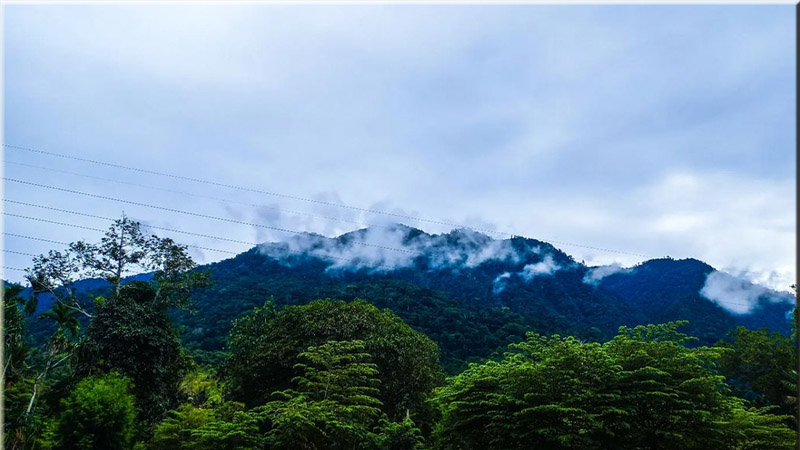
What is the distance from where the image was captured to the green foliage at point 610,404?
1059 cm

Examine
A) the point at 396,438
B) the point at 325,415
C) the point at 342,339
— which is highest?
the point at 342,339

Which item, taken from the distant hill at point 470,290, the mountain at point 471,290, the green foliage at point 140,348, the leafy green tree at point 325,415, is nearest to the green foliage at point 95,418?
the green foliage at point 140,348

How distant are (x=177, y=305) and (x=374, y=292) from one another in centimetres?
2965

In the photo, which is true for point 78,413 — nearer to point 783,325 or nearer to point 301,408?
point 301,408

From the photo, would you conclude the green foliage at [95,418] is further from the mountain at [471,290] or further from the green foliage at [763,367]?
the green foliage at [763,367]

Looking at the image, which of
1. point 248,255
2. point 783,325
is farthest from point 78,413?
point 783,325

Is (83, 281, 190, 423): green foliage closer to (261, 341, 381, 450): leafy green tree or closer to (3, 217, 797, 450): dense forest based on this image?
(3, 217, 797, 450): dense forest

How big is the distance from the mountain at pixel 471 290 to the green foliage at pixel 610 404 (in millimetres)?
21456

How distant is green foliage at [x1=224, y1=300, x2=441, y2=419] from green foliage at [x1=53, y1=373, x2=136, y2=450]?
3.88 m

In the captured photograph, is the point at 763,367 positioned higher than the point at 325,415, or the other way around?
the point at 763,367

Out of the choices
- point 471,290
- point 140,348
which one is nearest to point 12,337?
point 140,348

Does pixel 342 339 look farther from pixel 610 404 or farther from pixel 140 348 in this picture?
pixel 610 404

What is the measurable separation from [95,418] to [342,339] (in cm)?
836

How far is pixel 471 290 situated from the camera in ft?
258
